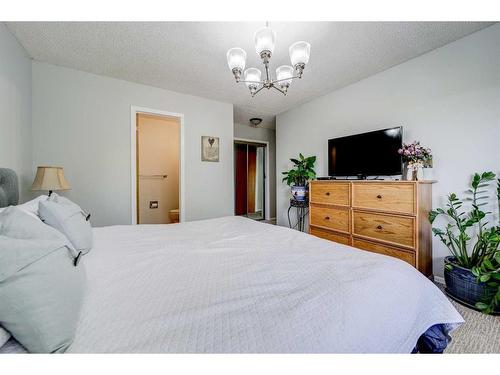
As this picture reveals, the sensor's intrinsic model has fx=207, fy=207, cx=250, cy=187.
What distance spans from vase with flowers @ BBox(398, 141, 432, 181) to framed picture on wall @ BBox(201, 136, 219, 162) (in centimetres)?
260

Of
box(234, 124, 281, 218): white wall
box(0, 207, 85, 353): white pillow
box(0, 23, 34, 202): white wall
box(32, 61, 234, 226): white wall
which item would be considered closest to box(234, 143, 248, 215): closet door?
box(234, 124, 281, 218): white wall

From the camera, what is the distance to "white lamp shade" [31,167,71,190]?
203 cm

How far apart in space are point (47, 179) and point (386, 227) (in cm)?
352

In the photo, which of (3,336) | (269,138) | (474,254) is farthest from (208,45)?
(269,138)

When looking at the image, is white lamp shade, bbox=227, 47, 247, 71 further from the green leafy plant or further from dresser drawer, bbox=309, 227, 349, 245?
dresser drawer, bbox=309, 227, 349, 245

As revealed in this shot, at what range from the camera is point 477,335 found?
4.60ft

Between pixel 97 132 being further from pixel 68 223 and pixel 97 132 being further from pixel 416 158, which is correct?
pixel 416 158

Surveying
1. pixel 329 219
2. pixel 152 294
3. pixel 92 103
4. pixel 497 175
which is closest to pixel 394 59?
pixel 497 175

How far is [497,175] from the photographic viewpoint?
6.03 feet

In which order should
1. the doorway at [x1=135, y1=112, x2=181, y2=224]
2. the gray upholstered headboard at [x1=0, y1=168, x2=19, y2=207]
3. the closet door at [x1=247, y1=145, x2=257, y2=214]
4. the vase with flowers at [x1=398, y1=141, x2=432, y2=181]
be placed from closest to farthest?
the gray upholstered headboard at [x1=0, y1=168, x2=19, y2=207] → the vase with flowers at [x1=398, y1=141, x2=432, y2=181] → the doorway at [x1=135, y1=112, x2=181, y2=224] → the closet door at [x1=247, y1=145, x2=257, y2=214]

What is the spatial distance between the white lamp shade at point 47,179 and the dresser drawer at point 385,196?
10.6 feet

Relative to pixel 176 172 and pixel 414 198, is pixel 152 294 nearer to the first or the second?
pixel 414 198

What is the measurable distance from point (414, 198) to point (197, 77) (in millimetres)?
2876
